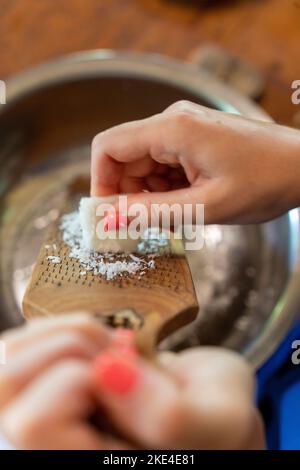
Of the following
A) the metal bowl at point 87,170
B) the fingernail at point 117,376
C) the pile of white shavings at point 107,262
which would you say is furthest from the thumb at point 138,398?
the metal bowl at point 87,170

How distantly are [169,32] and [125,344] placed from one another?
2.10ft

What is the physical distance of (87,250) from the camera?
365 mm

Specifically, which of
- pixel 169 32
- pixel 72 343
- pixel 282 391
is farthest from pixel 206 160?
pixel 169 32

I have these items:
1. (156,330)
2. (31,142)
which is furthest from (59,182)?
(156,330)

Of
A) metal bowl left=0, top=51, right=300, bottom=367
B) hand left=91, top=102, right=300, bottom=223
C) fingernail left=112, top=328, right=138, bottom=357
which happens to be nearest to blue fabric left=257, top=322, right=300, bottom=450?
metal bowl left=0, top=51, right=300, bottom=367

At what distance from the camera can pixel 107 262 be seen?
0.36 m

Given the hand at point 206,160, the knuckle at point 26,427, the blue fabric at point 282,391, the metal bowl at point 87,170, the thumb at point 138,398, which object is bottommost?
the knuckle at point 26,427

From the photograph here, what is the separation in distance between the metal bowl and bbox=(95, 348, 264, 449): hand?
0.33 meters

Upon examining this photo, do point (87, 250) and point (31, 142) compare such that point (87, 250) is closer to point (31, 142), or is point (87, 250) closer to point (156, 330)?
point (156, 330)

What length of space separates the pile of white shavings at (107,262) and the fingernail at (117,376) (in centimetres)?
15

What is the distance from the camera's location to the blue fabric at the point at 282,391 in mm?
507

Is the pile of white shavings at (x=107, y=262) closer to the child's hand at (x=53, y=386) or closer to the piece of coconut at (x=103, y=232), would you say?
the piece of coconut at (x=103, y=232)

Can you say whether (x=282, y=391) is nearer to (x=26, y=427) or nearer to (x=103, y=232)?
(x=103, y=232)

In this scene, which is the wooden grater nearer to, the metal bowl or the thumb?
the thumb
